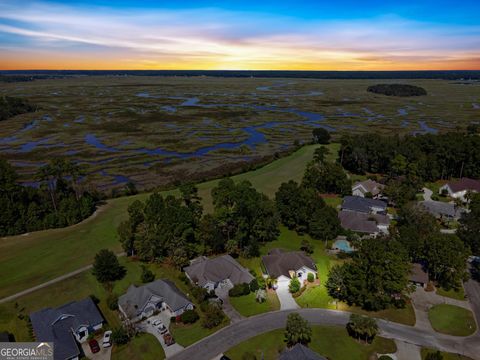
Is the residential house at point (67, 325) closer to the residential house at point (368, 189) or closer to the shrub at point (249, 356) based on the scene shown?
the shrub at point (249, 356)

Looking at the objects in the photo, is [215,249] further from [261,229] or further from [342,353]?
[342,353]

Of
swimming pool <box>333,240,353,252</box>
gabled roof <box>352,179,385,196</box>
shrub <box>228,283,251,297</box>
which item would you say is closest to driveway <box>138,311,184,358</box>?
shrub <box>228,283,251,297</box>

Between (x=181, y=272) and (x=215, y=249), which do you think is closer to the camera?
(x=181, y=272)

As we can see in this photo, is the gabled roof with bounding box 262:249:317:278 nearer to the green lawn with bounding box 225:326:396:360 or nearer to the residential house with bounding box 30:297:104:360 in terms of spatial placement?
the green lawn with bounding box 225:326:396:360

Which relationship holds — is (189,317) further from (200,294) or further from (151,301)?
(151,301)

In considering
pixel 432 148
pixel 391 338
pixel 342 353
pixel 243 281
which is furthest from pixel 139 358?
pixel 432 148

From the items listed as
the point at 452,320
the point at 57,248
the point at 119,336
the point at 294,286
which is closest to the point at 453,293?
the point at 452,320
